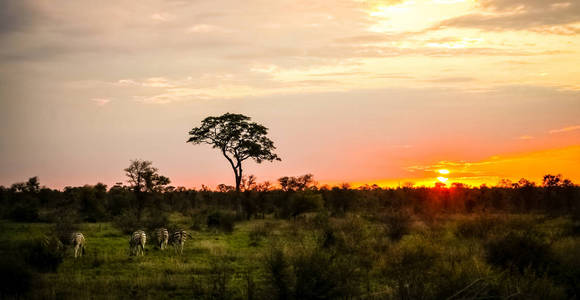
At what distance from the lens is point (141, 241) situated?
21594 mm

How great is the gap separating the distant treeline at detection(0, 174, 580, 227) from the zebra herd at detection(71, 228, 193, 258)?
8.07m

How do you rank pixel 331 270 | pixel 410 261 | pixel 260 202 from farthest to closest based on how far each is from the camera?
pixel 260 202 < pixel 410 261 < pixel 331 270

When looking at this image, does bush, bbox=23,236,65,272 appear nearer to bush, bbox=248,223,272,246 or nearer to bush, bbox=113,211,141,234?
bush, bbox=248,223,272,246

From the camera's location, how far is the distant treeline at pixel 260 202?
42.1 metres

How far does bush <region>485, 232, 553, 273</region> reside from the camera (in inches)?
623

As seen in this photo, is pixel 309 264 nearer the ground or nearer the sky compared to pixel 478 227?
nearer the sky

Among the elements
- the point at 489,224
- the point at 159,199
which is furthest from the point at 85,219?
the point at 489,224

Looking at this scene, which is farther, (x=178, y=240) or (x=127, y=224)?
(x=127, y=224)

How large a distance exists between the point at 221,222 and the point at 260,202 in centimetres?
1407

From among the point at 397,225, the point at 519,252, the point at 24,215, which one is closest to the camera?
the point at 519,252

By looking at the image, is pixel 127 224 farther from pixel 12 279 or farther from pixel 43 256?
pixel 12 279

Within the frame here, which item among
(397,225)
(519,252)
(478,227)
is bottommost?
(478,227)

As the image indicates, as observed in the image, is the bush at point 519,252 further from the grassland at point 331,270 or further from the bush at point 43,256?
the bush at point 43,256

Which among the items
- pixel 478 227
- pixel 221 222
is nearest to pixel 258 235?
pixel 221 222
